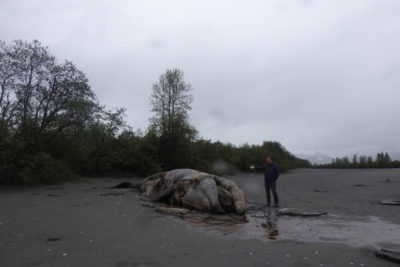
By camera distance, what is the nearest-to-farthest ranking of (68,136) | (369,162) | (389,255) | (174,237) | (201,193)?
(389,255), (174,237), (201,193), (68,136), (369,162)

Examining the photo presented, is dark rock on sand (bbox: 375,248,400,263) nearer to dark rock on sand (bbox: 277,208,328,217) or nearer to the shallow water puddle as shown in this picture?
the shallow water puddle

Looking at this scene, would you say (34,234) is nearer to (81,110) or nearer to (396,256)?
(396,256)

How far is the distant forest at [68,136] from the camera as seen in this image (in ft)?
56.2

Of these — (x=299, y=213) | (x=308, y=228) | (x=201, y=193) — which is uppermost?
(x=201, y=193)

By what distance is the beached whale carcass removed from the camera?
11406 millimetres

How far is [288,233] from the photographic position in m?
8.01

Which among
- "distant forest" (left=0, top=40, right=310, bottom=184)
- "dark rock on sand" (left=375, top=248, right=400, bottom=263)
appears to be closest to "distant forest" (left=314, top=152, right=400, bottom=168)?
"distant forest" (left=0, top=40, right=310, bottom=184)

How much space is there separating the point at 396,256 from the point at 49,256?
19.6 feet

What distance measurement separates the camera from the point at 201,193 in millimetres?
11688

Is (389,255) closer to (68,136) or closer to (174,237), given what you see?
(174,237)

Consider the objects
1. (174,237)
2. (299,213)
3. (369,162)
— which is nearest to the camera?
(174,237)

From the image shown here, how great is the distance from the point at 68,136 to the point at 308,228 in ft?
56.9

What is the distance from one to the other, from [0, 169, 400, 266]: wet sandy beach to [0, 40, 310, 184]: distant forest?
18.4 feet

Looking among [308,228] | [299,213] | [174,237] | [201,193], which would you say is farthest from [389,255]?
[201,193]
